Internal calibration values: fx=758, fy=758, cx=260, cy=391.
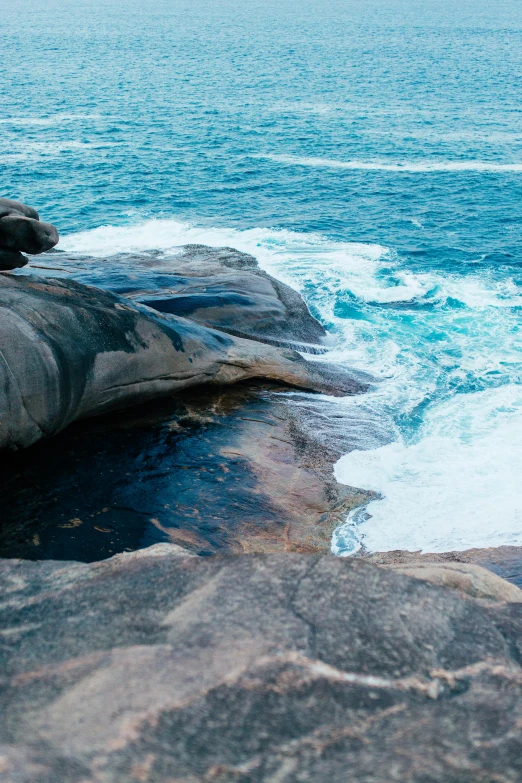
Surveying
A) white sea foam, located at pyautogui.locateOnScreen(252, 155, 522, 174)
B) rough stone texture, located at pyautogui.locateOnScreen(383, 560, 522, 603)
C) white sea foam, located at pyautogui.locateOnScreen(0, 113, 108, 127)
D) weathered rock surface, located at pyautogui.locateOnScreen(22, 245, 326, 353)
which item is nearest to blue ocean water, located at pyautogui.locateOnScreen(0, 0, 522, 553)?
white sea foam, located at pyautogui.locateOnScreen(252, 155, 522, 174)

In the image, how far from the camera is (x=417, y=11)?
154 metres

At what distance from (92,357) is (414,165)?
3549cm

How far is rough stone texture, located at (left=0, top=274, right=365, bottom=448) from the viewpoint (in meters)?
14.0

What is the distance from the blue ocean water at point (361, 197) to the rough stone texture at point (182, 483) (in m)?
1.11

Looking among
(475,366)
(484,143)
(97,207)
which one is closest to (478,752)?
(475,366)

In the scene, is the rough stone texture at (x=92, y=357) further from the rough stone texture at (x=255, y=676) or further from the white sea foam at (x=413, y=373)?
the rough stone texture at (x=255, y=676)

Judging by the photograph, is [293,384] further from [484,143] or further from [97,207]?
[484,143]

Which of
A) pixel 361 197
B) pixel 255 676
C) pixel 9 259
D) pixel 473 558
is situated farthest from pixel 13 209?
pixel 361 197

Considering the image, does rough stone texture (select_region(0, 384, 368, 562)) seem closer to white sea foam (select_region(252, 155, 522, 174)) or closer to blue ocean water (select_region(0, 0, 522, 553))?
blue ocean water (select_region(0, 0, 522, 553))

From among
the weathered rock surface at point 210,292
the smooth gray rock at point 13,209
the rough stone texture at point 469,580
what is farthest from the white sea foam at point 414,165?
the rough stone texture at point 469,580

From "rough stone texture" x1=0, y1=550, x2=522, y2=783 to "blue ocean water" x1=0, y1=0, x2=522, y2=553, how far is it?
7.71 metres

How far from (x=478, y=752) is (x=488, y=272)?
2808 cm

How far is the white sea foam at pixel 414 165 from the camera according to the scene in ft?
147

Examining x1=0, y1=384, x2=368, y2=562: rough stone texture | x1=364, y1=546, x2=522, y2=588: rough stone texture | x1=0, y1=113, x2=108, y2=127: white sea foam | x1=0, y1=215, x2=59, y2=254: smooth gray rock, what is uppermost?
x1=0, y1=113, x2=108, y2=127: white sea foam
